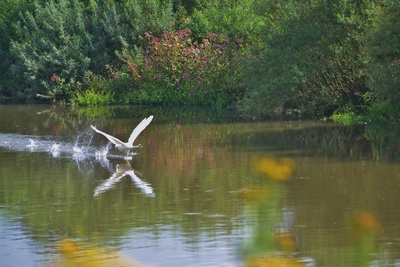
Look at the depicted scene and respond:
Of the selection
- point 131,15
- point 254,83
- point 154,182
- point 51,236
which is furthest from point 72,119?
point 51,236

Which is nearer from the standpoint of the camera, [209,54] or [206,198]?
[206,198]

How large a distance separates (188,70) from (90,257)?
23.8 metres

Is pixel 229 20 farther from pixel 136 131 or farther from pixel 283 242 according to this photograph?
pixel 283 242

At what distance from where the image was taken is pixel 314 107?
78.1ft

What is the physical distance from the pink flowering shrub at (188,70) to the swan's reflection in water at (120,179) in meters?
14.5

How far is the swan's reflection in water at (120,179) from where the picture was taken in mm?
12331

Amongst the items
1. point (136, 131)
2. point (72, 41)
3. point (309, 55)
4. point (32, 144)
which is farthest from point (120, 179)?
point (72, 41)

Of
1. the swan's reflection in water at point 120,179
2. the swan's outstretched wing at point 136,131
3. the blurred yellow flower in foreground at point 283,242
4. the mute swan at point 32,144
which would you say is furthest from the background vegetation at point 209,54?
the blurred yellow flower in foreground at point 283,242

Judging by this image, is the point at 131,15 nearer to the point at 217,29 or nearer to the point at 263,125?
the point at 217,29

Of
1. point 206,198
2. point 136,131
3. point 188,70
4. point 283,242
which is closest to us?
point 283,242

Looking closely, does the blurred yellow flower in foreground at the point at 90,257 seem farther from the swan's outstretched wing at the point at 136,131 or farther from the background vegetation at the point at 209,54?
the background vegetation at the point at 209,54

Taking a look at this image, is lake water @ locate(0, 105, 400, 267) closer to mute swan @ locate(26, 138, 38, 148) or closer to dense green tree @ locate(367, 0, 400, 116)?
mute swan @ locate(26, 138, 38, 148)

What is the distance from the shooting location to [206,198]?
1142cm

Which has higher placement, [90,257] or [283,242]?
[283,242]
